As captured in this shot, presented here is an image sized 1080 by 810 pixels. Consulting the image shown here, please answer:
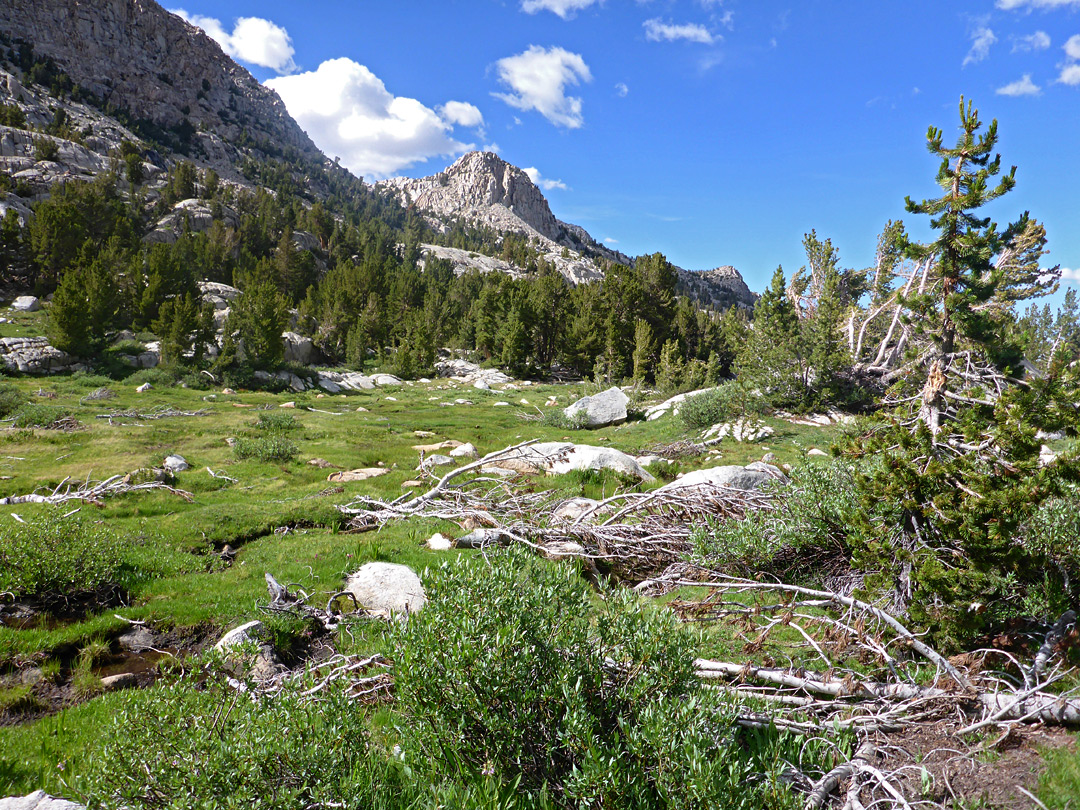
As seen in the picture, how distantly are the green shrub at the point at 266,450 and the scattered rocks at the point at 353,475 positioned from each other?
9.60ft

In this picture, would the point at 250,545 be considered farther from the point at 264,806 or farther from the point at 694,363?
the point at 694,363

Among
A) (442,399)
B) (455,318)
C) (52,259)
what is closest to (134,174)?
(52,259)

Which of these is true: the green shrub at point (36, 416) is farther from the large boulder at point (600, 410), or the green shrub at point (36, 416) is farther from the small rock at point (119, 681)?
the large boulder at point (600, 410)

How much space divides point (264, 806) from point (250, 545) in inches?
356

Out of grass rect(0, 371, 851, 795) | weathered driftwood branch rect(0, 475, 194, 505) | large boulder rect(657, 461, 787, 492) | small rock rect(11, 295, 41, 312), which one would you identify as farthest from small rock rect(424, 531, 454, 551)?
small rock rect(11, 295, 41, 312)

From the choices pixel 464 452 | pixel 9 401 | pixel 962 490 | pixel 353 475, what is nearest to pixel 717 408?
pixel 464 452

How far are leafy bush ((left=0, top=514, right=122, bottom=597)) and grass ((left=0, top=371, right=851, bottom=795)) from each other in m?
0.19

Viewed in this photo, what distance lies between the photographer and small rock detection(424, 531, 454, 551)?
35.5 feet

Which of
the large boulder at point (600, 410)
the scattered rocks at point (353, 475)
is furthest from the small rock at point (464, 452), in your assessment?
the large boulder at point (600, 410)

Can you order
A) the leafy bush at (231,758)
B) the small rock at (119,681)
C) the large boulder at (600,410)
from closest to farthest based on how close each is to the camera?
the leafy bush at (231,758) < the small rock at (119,681) < the large boulder at (600,410)

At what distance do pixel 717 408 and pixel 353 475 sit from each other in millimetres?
17919

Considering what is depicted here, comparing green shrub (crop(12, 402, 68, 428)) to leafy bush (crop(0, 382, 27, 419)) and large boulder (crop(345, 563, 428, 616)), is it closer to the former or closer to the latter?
leafy bush (crop(0, 382, 27, 419))

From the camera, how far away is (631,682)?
4.01 meters

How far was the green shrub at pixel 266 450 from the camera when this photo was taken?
17953 mm
